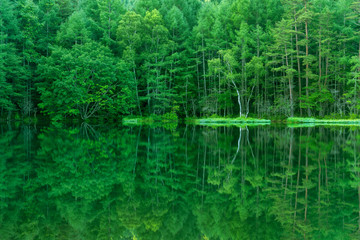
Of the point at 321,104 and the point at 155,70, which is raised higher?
the point at 155,70

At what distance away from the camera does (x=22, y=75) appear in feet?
92.4

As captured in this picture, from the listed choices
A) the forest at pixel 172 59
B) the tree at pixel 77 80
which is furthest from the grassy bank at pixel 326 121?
the tree at pixel 77 80

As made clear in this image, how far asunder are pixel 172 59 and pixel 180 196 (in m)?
28.5

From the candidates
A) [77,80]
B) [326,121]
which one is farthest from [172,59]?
[326,121]

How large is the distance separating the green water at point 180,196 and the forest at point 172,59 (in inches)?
846

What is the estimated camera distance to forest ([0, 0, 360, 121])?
28141 mm

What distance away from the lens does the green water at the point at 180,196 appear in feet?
11.5

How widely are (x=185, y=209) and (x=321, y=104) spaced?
2930 cm

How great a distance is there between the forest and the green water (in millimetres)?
21479

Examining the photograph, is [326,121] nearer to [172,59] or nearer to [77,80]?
[172,59]

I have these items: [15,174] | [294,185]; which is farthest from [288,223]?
[15,174]

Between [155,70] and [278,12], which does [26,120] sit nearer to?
[155,70]

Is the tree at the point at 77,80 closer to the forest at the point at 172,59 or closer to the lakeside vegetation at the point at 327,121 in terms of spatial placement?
the forest at the point at 172,59

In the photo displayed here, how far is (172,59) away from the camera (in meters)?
32.3
